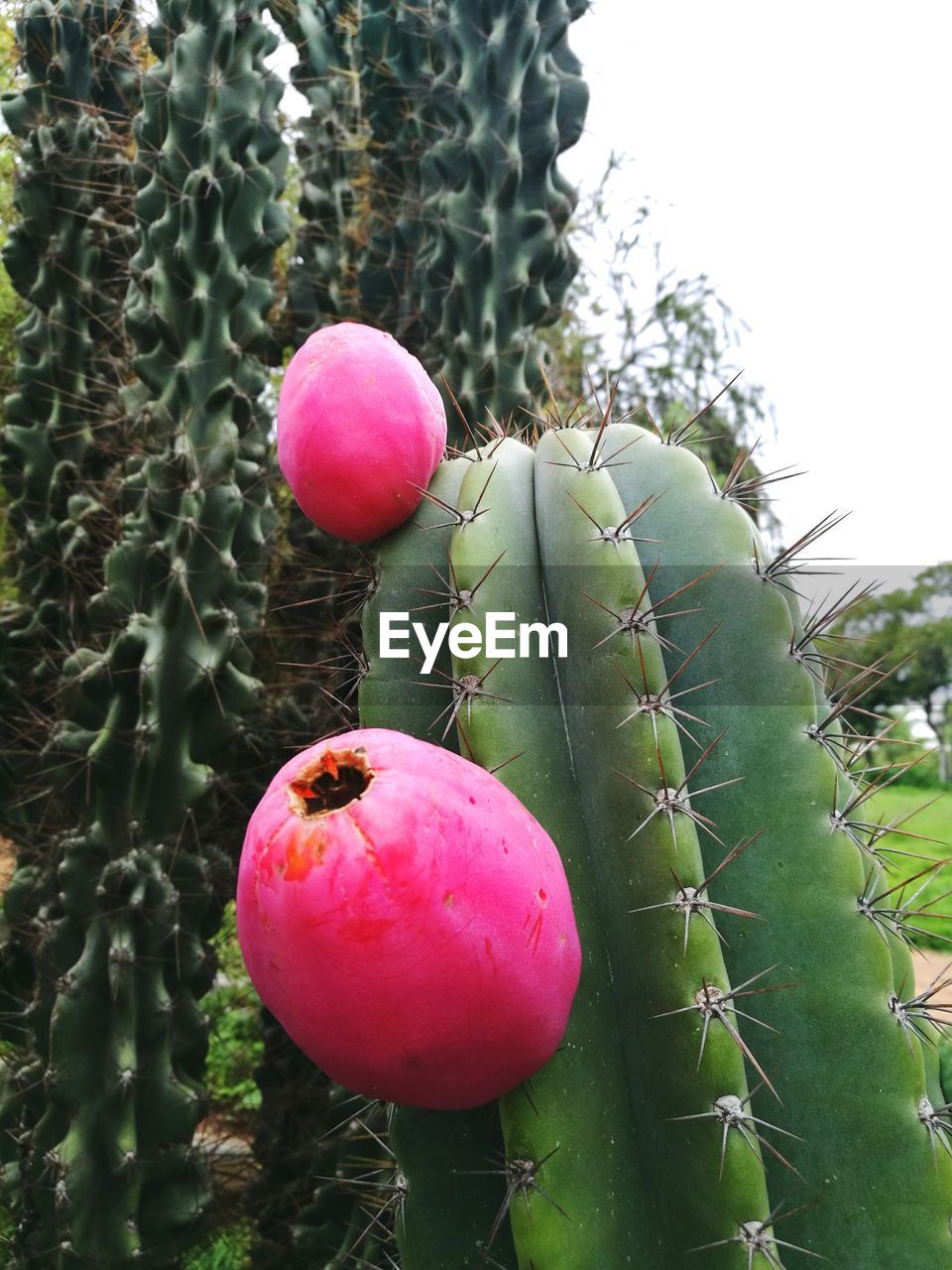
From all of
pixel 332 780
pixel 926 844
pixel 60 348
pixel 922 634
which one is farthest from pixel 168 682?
pixel 922 634

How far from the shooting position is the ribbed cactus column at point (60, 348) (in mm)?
2631

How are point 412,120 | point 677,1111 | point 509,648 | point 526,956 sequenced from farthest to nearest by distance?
point 412,120 < point 509,648 < point 677,1111 < point 526,956

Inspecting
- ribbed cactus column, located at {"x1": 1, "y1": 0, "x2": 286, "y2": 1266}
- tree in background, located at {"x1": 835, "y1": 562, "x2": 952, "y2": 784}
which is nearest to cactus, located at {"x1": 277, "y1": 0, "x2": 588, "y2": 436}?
ribbed cactus column, located at {"x1": 1, "y1": 0, "x2": 286, "y2": 1266}

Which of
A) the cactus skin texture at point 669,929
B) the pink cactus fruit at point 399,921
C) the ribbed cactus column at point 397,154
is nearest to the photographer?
the pink cactus fruit at point 399,921

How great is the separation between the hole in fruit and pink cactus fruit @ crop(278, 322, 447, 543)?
408mm

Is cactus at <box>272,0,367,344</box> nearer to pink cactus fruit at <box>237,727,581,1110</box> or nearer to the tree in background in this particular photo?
pink cactus fruit at <box>237,727,581,1110</box>

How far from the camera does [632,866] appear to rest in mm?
1075

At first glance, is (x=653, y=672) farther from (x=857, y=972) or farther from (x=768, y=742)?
(x=857, y=972)

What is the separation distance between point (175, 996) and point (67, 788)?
0.50 meters

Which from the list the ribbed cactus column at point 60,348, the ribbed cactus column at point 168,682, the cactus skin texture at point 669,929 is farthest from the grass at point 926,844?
the ribbed cactus column at point 60,348

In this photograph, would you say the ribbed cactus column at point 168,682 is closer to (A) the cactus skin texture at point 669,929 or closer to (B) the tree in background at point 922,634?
(A) the cactus skin texture at point 669,929

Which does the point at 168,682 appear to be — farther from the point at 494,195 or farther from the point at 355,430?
the point at 494,195

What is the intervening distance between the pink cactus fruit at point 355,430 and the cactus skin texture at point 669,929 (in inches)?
2.6

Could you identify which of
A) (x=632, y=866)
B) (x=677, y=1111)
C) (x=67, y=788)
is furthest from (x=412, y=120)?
(x=677, y=1111)
